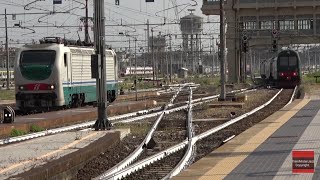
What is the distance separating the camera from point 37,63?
30.7 meters

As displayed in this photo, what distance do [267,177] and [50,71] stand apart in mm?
20834

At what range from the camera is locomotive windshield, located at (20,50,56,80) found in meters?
30.5

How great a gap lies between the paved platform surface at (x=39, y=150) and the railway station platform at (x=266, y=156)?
111 inches

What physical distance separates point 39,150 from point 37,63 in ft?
54.8

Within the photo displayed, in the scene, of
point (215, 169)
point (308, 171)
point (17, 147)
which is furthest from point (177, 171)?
point (17, 147)

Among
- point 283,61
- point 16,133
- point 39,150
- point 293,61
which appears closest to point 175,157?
point 39,150

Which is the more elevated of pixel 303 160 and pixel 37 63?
pixel 37 63

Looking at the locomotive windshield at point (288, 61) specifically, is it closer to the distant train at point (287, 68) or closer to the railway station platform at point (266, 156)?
the distant train at point (287, 68)

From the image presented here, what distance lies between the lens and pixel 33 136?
1880 centimetres

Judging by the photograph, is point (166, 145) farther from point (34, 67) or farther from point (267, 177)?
point (34, 67)

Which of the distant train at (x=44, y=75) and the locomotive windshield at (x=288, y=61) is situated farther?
the locomotive windshield at (x=288, y=61)

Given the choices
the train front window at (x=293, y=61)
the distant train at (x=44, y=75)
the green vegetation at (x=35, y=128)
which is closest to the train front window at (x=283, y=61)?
the train front window at (x=293, y=61)

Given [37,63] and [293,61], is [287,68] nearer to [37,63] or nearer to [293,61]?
[293,61]

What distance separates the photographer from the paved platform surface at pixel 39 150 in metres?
11.7
